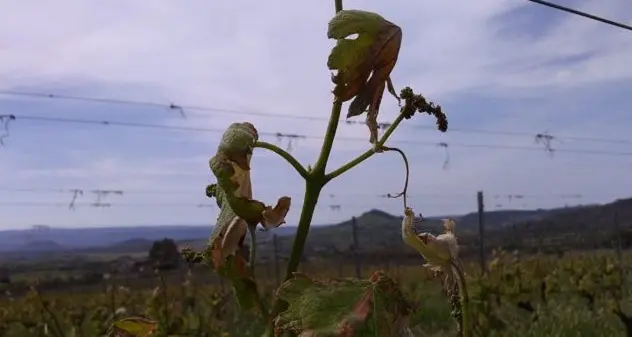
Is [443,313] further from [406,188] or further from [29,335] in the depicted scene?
[406,188]

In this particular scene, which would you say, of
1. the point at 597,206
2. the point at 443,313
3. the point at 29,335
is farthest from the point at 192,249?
the point at 597,206

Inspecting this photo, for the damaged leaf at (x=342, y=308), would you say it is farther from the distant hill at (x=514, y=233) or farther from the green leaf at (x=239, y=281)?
the distant hill at (x=514, y=233)

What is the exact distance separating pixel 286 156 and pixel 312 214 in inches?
2.1

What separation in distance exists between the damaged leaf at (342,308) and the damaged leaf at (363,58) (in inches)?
4.9

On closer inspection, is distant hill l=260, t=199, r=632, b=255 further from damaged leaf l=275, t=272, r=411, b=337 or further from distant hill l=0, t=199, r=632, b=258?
damaged leaf l=275, t=272, r=411, b=337

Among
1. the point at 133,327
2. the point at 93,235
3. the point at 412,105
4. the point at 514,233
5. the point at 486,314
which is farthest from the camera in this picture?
the point at 93,235

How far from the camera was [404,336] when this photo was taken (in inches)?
30.3

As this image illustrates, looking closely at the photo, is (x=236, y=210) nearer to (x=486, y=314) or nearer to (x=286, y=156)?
(x=286, y=156)

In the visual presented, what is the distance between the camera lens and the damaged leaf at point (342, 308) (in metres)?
0.73

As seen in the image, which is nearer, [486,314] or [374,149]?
[374,149]

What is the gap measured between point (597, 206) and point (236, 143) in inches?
2426

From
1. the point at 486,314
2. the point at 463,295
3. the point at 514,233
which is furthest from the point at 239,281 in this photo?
the point at 514,233

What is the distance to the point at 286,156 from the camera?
2.45ft

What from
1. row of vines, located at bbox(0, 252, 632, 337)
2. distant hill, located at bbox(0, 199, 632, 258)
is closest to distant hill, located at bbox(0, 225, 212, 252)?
distant hill, located at bbox(0, 199, 632, 258)
